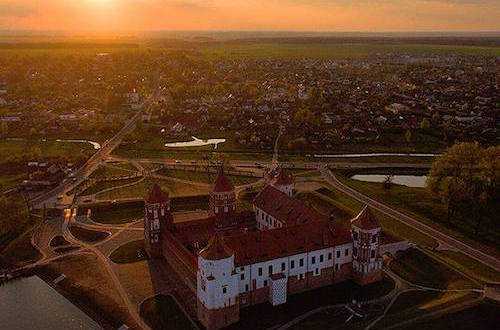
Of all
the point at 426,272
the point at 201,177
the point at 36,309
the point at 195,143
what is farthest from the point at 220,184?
the point at 195,143

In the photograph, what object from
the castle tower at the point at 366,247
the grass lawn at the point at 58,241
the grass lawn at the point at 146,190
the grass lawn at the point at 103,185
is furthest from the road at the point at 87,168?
the castle tower at the point at 366,247

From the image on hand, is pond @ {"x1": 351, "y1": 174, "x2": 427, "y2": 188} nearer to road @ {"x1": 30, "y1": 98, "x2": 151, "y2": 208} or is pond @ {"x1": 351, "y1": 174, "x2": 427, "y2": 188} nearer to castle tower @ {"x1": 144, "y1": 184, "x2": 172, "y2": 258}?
castle tower @ {"x1": 144, "y1": 184, "x2": 172, "y2": 258}

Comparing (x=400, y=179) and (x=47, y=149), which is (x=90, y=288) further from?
(x=47, y=149)

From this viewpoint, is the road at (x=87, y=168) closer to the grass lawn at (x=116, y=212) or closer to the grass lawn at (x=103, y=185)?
the grass lawn at (x=103, y=185)

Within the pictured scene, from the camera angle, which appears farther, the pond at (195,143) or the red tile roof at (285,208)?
the pond at (195,143)

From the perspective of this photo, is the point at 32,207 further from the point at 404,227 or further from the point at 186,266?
the point at 404,227

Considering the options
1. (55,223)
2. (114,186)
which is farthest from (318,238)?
(114,186)

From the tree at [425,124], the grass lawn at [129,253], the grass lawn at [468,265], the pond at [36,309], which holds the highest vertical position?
the tree at [425,124]
